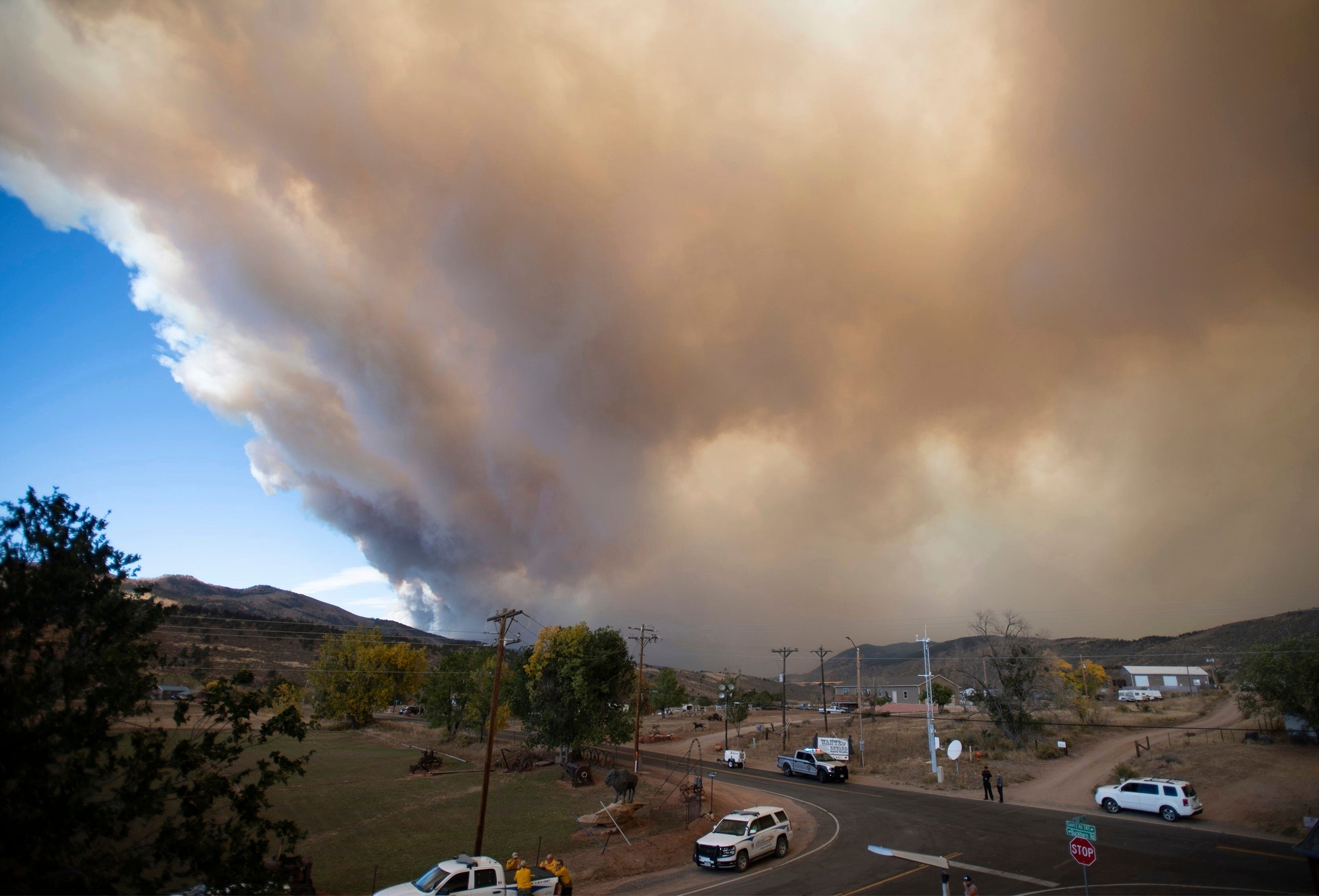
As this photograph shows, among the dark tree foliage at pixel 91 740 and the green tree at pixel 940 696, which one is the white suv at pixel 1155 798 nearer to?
the dark tree foliage at pixel 91 740

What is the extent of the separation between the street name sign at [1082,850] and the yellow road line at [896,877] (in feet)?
16.2

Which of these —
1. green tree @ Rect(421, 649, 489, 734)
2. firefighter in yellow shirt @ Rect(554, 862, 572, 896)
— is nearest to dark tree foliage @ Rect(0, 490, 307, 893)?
firefighter in yellow shirt @ Rect(554, 862, 572, 896)

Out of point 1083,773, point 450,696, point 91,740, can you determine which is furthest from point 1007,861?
point 450,696

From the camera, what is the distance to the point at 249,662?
121938 mm

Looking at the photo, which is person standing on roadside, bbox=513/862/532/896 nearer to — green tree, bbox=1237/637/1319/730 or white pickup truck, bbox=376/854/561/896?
white pickup truck, bbox=376/854/561/896

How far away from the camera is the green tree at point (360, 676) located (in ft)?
278

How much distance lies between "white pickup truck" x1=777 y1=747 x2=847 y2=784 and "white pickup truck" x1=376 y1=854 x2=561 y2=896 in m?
35.7

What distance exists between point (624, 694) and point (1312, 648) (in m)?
56.1

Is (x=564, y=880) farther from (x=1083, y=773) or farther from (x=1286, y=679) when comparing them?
(x=1286, y=679)

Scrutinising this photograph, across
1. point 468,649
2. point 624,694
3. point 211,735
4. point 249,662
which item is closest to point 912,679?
point 468,649

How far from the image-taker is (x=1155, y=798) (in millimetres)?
33219

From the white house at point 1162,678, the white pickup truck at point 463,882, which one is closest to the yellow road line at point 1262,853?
the white pickup truck at point 463,882

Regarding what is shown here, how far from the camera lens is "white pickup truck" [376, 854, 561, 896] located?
1839cm

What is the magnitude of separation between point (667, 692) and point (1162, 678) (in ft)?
369
